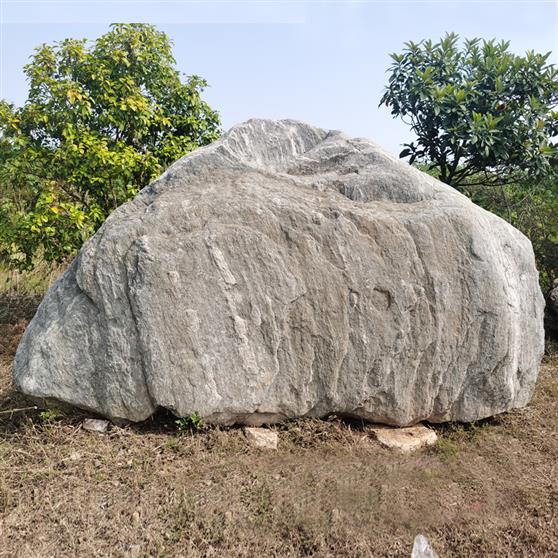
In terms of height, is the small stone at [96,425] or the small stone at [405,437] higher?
the small stone at [96,425]

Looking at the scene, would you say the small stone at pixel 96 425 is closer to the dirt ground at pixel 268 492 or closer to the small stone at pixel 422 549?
the dirt ground at pixel 268 492

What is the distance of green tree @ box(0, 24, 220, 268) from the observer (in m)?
6.36

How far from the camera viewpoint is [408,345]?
4.52 metres

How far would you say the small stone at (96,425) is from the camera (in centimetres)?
441

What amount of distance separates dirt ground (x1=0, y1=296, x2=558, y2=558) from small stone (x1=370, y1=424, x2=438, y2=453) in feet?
0.30

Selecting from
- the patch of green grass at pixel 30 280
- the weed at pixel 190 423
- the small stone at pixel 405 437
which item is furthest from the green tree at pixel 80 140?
the small stone at pixel 405 437

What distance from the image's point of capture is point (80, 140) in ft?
21.3

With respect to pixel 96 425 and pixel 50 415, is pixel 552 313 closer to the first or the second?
pixel 96 425

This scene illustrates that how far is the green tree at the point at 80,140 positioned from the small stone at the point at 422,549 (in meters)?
4.64

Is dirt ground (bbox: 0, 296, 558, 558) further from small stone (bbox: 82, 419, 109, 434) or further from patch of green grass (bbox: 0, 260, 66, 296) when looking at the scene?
patch of green grass (bbox: 0, 260, 66, 296)

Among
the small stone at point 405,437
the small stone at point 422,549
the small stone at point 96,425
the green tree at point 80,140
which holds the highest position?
the green tree at point 80,140

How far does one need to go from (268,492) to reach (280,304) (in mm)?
1363

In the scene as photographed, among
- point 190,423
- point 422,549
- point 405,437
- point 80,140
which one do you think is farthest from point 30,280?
point 422,549

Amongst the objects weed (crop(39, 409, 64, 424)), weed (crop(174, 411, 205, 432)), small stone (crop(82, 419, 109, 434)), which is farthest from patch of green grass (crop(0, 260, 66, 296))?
weed (crop(174, 411, 205, 432))
